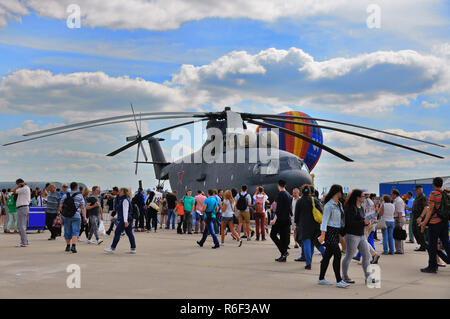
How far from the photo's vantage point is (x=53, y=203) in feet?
49.6

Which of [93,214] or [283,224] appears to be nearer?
[283,224]

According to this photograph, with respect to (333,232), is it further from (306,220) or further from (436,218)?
(436,218)

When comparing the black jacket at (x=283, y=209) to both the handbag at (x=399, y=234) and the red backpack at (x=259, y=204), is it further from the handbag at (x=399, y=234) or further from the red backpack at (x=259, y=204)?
the red backpack at (x=259, y=204)

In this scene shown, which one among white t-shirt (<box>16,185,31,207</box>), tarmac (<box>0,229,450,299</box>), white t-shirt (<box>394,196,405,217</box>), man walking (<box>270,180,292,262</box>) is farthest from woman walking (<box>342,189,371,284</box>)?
white t-shirt (<box>16,185,31,207</box>)

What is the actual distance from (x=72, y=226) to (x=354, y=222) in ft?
24.3

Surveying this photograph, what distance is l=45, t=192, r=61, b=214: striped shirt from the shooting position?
1502cm

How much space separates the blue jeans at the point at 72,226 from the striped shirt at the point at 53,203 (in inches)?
137

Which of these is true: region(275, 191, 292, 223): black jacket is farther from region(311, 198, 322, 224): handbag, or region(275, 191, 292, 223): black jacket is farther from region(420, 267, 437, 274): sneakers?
region(420, 267, 437, 274): sneakers

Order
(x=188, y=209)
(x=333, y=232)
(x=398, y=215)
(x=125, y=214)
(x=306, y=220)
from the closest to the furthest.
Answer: (x=333, y=232) < (x=306, y=220) < (x=125, y=214) < (x=398, y=215) < (x=188, y=209)

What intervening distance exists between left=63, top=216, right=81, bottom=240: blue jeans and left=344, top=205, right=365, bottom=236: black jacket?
705cm

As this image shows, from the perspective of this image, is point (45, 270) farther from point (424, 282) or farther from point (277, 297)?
point (424, 282)

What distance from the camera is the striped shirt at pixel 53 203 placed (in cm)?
1502

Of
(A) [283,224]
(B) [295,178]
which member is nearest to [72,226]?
(A) [283,224]
